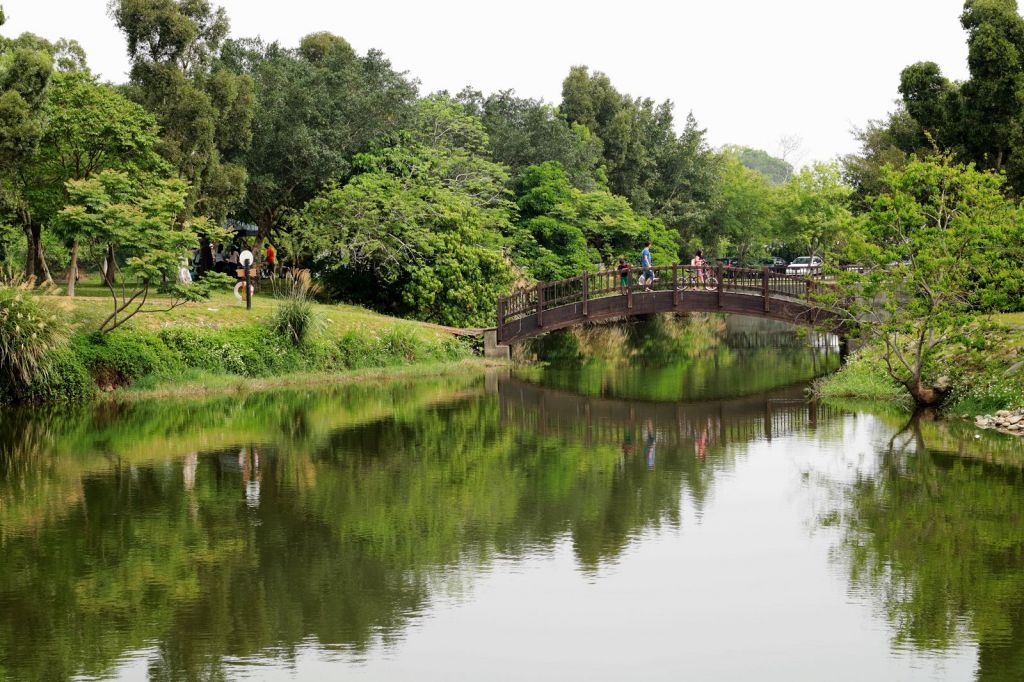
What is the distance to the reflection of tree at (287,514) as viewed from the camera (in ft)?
31.9

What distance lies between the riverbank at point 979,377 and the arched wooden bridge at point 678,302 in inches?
341

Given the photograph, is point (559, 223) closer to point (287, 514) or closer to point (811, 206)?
point (811, 206)

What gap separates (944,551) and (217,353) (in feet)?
66.1

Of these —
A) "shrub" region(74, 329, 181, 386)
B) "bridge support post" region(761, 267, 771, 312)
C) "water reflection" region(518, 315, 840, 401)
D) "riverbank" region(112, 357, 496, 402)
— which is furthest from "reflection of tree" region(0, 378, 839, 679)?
"bridge support post" region(761, 267, 771, 312)

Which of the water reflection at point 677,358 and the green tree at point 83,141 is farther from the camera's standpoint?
the green tree at point 83,141

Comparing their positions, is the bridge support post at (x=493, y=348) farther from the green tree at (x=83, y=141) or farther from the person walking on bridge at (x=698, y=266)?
the green tree at (x=83, y=141)

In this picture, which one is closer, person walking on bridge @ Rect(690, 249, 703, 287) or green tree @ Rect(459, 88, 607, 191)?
person walking on bridge @ Rect(690, 249, 703, 287)

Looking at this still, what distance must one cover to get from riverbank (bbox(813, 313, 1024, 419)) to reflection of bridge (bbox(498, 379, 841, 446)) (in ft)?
5.13

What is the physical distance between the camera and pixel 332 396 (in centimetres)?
2686

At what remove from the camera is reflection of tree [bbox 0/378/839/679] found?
9.73 m

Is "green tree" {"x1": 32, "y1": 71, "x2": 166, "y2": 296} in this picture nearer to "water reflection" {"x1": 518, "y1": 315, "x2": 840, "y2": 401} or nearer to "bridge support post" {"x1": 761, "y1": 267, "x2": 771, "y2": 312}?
"water reflection" {"x1": 518, "y1": 315, "x2": 840, "y2": 401}

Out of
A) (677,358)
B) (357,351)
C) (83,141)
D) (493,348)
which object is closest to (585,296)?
(493,348)

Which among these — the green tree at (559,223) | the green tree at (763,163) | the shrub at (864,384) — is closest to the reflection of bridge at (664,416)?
the shrub at (864,384)

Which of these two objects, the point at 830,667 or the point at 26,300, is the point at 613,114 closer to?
the point at 26,300
